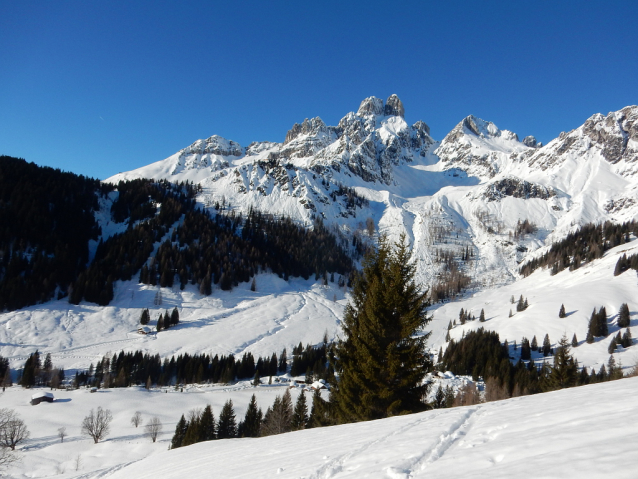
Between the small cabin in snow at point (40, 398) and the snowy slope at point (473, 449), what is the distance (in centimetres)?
5752

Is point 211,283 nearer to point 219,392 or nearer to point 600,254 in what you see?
point 219,392

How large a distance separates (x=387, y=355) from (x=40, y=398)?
61744mm

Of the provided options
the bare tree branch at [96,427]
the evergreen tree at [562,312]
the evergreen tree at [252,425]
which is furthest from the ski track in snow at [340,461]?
the evergreen tree at [562,312]

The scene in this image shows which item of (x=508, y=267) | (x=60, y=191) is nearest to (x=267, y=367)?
(x=60, y=191)

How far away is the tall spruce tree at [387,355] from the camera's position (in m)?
16.0

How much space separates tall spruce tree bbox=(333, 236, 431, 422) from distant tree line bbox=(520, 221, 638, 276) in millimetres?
148781

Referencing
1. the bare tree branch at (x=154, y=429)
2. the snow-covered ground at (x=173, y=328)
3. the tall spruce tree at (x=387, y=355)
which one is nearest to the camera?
the tall spruce tree at (x=387, y=355)

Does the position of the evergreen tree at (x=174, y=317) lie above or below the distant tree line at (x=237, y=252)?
below

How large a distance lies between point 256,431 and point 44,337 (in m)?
68.9

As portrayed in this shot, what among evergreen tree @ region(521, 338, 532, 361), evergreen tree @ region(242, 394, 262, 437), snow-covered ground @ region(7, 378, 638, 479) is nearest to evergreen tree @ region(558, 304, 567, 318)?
evergreen tree @ region(521, 338, 532, 361)

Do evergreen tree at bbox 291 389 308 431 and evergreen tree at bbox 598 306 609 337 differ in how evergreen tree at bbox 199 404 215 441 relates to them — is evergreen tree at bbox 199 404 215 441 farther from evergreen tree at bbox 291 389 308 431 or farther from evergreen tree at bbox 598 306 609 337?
evergreen tree at bbox 598 306 609 337

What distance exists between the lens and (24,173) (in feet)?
415

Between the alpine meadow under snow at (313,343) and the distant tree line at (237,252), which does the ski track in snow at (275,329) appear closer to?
the alpine meadow under snow at (313,343)

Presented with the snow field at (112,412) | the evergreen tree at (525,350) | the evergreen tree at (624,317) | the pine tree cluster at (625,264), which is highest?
the pine tree cluster at (625,264)
